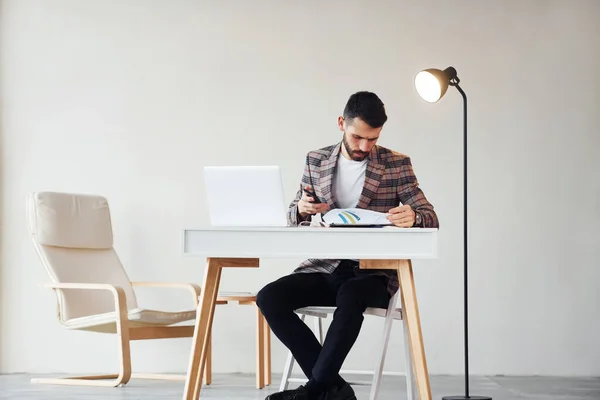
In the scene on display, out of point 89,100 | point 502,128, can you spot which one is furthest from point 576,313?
point 89,100

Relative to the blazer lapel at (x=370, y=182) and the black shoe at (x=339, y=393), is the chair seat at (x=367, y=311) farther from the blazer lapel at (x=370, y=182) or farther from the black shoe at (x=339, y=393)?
the blazer lapel at (x=370, y=182)

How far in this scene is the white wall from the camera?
4.91 metres

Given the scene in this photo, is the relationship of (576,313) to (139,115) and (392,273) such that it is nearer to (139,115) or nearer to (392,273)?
(392,273)

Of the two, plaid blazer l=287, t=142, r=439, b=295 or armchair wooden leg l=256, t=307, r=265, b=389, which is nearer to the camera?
plaid blazer l=287, t=142, r=439, b=295

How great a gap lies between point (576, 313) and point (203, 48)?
2746mm

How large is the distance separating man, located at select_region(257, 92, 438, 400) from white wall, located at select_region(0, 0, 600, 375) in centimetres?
160

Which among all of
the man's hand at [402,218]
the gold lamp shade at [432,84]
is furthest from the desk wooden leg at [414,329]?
the gold lamp shade at [432,84]

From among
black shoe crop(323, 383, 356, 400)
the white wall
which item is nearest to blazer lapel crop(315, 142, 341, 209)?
black shoe crop(323, 383, 356, 400)

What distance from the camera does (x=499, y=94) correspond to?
4.96m

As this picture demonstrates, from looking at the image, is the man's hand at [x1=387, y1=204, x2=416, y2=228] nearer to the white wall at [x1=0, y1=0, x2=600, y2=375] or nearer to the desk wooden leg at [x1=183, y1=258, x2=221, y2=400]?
the desk wooden leg at [x1=183, y1=258, x2=221, y2=400]

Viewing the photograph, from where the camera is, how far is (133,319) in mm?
4090

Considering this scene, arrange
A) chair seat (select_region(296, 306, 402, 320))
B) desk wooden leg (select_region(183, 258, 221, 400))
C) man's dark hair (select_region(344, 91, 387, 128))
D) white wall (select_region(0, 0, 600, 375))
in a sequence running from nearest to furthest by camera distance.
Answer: desk wooden leg (select_region(183, 258, 221, 400)) < chair seat (select_region(296, 306, 402, 320)) < man's dark hair (select_region(344, 91, 387, 128)) < white wall (select_region(0, 0, 600, 375))

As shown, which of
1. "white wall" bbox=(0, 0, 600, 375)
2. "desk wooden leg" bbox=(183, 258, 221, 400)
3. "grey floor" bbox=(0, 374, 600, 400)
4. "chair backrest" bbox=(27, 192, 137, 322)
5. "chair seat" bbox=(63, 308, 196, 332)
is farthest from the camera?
"white wall" bbox=(0, 0, 600, 375)

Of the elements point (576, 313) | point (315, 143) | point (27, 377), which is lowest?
point (27, 377)
